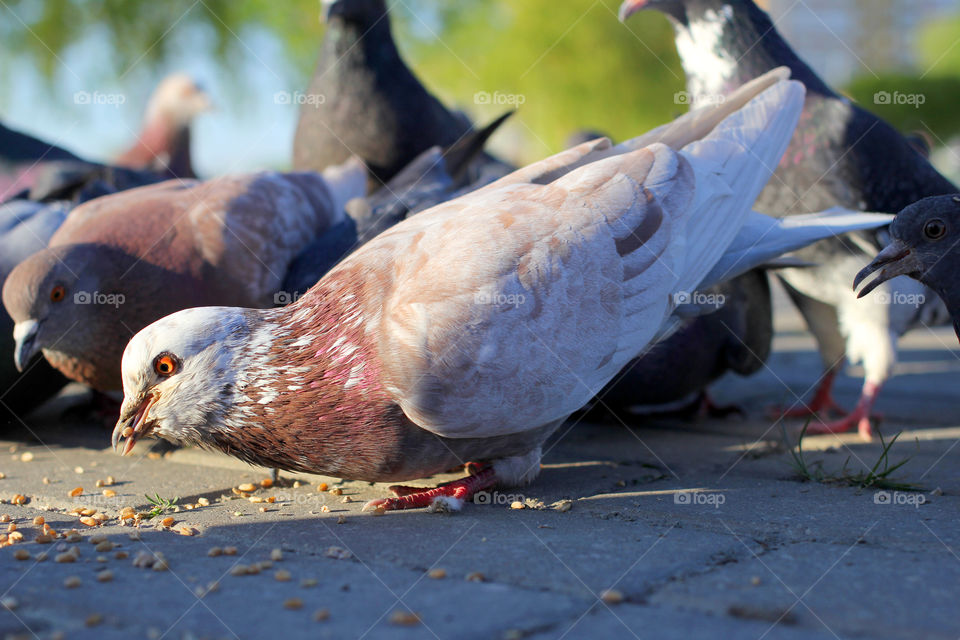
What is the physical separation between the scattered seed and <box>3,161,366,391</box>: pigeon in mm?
2461

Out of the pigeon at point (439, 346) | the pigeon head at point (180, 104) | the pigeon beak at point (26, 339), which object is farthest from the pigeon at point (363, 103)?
the pigeon head at point (180, 104)

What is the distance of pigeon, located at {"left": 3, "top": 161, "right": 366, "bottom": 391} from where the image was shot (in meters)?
3.70

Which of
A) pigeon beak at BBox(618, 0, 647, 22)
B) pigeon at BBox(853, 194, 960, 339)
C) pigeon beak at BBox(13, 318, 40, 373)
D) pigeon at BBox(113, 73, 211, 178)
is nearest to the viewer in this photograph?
pigeon at BBox(853, 194, 960, 339)

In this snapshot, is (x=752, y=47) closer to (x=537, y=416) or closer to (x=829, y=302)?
(x=829, y=302)

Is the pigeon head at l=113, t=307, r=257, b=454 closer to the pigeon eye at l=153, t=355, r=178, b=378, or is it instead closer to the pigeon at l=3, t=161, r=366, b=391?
the pigeon eye at l=153, t=355, r=178, b=378

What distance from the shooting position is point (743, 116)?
3.51 metres

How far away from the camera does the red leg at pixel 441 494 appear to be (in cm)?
278

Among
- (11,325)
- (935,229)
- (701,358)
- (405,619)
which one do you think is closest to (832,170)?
(701,358)

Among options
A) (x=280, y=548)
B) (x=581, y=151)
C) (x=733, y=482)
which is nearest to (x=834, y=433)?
(x=733, y=482)

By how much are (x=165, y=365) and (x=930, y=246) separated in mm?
2638

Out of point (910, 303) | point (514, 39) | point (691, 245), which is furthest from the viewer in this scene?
point (514, 39)

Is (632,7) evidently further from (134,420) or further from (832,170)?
(134,420)

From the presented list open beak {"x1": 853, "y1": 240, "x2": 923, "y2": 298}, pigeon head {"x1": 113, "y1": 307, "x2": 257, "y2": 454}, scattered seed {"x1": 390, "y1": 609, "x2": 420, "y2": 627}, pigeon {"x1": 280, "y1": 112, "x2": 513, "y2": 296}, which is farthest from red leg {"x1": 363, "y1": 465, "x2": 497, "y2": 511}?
open beak {"x1": 853, "y1": 240, "x2": 923, "y2": 298}

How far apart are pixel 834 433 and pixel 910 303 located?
75cm
